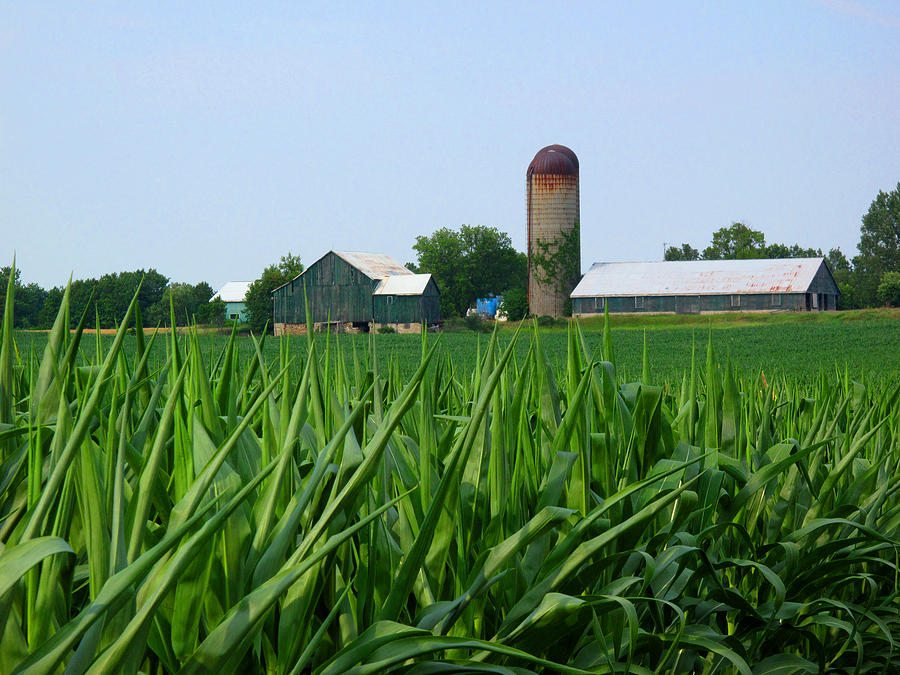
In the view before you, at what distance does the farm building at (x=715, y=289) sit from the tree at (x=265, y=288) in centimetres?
2022

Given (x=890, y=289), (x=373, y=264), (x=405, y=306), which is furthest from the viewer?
(x=890, y=289)

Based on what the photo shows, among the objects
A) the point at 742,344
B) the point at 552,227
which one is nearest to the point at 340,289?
the point at 552,227

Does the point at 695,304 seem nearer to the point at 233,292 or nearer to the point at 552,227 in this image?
the point at 552,227

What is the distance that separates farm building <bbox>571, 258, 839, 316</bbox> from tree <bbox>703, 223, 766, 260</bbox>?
32064 millimetres

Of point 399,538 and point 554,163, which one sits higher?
point 554,163

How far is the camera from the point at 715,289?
45875 mm

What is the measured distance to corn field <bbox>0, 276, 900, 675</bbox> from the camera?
750mm

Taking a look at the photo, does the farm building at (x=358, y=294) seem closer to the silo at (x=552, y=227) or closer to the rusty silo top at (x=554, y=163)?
the silo at (x=552, y=227)

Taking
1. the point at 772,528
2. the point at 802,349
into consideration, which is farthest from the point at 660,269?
the point at 772,528

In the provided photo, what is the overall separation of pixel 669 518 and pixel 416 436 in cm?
56

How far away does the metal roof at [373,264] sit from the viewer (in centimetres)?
4747

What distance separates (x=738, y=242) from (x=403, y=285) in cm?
4812

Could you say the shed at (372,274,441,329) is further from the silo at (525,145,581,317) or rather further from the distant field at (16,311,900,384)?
the distant field at (16,311,900,384)

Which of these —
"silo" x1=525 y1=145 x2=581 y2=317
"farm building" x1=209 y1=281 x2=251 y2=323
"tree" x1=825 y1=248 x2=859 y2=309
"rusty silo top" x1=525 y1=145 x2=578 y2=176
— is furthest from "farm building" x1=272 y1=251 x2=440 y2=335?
"tree" x1=825 y1=248 x2=859 y2=309
